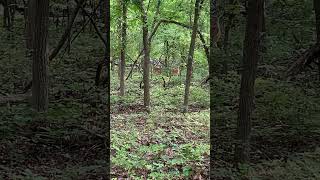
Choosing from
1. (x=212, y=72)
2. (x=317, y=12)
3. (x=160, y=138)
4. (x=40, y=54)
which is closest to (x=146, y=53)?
(x=160, y=138)

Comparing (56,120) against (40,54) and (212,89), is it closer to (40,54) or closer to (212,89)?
(40,54)

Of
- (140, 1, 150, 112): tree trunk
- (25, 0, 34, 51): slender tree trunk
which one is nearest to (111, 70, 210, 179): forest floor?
(140, 1, 150, 112): tree trunk

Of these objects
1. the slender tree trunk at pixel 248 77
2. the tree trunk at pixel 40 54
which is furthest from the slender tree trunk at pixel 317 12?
the tree trunk at pixel 40 54

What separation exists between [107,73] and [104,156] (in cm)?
130

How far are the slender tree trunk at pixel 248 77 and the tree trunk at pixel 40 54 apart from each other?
113 inches

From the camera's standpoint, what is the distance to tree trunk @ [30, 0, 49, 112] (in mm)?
5660

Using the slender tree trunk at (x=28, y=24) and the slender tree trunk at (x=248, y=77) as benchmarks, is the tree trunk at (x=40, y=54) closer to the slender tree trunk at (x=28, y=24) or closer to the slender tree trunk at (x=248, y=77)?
the slender tree trunk at (x=28, y=24)

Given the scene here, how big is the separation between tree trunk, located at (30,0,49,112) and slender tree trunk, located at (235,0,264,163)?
288 centimetres

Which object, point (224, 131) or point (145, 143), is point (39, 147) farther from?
point (145, 143)

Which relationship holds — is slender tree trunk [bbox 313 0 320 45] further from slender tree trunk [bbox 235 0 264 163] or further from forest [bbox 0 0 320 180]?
slender tree trunk [bbox 235 0 264 163]

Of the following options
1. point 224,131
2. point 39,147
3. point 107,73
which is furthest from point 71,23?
point 224,131

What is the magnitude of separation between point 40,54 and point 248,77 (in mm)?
3047

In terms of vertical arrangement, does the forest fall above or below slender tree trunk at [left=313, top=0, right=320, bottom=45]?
below

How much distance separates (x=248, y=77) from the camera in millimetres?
5766
